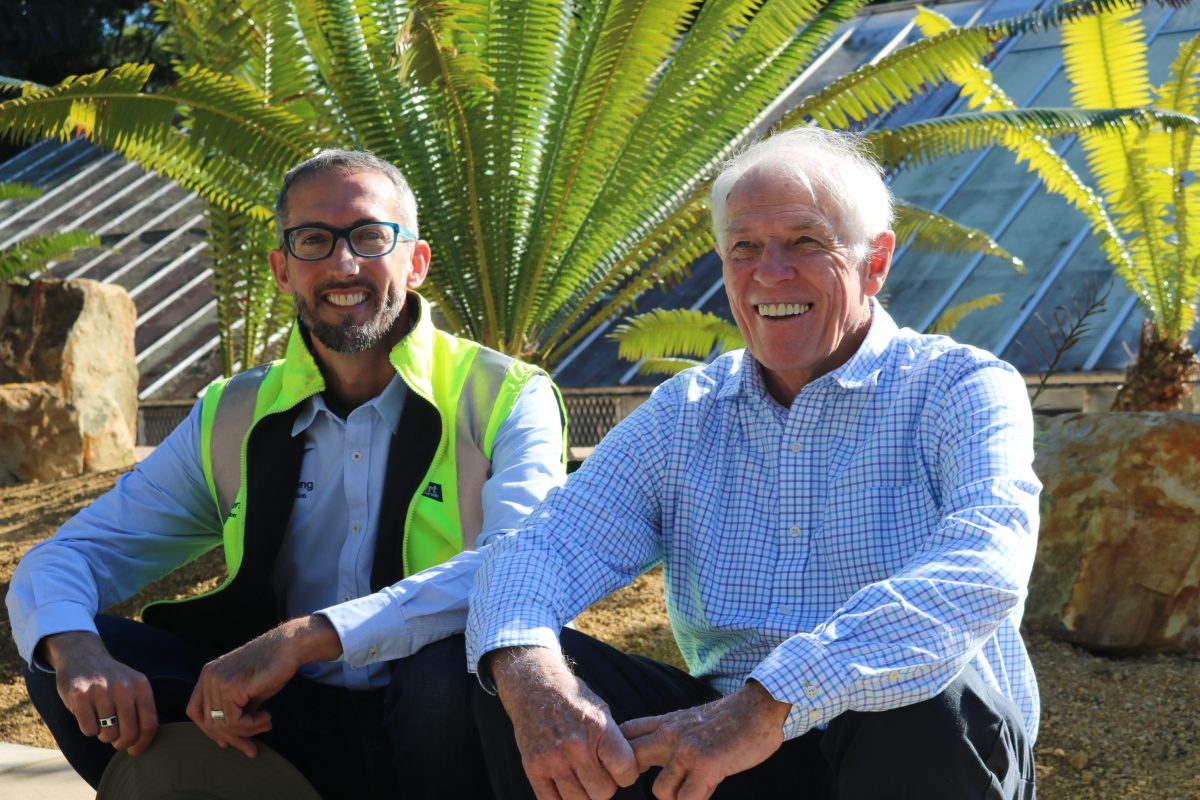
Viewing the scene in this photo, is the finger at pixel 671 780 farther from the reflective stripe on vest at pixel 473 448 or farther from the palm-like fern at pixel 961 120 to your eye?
the palm-like fern at pixel 961 120

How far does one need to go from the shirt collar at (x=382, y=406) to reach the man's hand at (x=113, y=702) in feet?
1.95

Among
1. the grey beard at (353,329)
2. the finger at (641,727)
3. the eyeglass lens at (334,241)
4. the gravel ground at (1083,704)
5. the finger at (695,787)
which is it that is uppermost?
the eyeglass lens at (334,241)

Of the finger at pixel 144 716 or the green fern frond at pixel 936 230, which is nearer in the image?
the finger at pixel 144 716

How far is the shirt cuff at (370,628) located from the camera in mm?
2205

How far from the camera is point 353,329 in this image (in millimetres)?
2592

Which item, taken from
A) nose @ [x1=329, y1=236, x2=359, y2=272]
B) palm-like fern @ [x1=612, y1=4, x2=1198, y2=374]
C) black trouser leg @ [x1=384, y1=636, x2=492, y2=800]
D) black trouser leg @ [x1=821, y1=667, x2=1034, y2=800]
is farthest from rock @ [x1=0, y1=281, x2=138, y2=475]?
black trouser leg @ [x1=821, y1=667, x2=1034, y2=800]

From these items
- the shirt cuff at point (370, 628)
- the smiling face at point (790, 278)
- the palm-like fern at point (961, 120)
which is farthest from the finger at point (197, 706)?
the palm-like fern at point (961, 120)

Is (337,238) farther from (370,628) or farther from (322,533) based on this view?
(370,628)

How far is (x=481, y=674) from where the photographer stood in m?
2.05

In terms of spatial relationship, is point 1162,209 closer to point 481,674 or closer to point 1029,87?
point 481,674

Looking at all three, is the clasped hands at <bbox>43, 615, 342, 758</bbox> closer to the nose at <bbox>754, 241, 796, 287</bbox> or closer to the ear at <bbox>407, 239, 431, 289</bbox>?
the ear at <bbox>407, 239, 431, 289</bbox>

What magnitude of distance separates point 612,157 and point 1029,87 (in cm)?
740

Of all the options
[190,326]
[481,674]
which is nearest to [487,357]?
[481,674]

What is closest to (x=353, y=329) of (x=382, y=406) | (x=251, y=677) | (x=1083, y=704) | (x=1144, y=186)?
(x=382, y=406)
